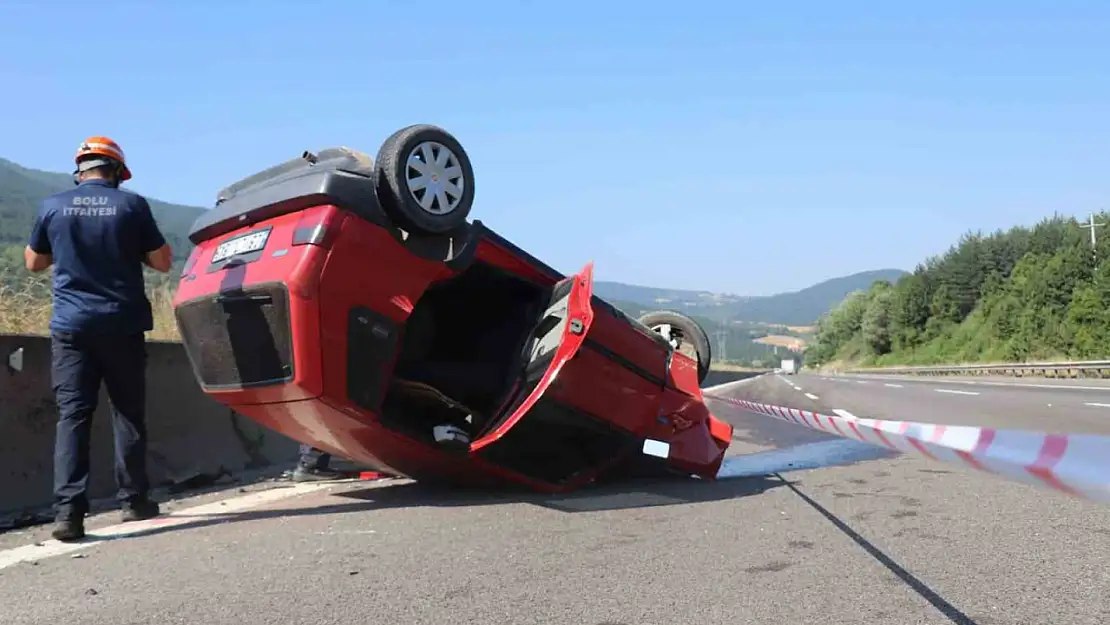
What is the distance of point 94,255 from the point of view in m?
4.88

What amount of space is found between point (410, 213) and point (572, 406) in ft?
4.89

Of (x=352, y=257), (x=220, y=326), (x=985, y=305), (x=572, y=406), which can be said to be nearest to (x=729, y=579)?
(x=572, y=406)

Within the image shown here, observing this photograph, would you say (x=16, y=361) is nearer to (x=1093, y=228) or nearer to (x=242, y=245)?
(x=242, y=245)

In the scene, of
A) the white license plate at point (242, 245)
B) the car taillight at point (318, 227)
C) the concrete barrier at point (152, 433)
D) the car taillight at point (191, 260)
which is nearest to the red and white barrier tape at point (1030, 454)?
the car taillight at point (318, 227)

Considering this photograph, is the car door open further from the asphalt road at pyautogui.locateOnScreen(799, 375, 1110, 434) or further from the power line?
the power line

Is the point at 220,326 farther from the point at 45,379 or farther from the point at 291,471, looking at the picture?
the point at 291,471

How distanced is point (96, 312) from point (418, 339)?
2077mm

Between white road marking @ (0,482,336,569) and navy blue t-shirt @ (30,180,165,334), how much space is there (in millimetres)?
1004

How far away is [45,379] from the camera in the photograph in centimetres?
557

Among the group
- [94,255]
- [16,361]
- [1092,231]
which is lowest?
[16,361]

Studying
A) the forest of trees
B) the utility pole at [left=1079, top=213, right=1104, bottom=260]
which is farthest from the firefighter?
the utility pole at [left=1079, top=213, right=1104, bottom=260]

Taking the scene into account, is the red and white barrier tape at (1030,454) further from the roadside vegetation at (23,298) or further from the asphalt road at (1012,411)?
the asphalt road at (1012,411)

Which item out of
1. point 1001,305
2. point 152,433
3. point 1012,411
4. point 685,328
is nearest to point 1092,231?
point 1001,305

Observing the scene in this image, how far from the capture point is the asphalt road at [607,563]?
3234 millimetres
